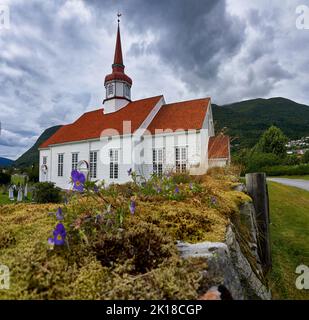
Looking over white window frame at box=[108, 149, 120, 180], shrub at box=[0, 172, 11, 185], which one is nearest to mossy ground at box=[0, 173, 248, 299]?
white window frame at box=[108, 149, 120, 180]

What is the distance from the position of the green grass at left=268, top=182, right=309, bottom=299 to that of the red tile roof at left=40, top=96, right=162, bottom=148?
12.3 metres

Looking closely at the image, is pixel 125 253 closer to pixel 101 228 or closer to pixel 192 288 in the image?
pixel 101 228

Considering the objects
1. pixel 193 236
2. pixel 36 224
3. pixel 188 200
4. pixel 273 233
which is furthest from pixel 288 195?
pixel 36 224

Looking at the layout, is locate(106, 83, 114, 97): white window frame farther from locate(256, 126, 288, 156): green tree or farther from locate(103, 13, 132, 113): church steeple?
locate(256, 126, 288, 156): green tree

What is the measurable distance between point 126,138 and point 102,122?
5.04 meters

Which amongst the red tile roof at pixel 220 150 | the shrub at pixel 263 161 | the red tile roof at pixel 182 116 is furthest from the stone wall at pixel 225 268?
the shrub at pixel 263 161

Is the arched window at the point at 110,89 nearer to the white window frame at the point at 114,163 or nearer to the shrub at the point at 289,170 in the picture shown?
the white window frame at the point at 114,163

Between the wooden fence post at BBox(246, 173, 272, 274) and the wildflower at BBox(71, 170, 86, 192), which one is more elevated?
the wildflower at BBox(71, 170, 86, 192)

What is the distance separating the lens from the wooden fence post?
12.4 ft

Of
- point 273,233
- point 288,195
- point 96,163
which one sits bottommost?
point 273,233

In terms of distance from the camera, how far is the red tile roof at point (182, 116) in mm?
18047

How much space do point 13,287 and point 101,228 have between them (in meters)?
0.56

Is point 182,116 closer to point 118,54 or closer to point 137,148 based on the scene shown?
point 137,148
